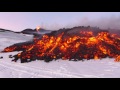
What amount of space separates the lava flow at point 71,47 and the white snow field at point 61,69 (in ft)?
0.44

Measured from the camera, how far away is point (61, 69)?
721cm

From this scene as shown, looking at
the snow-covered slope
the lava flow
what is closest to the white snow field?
the lava flow

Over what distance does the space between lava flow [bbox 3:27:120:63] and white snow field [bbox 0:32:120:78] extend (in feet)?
0.44

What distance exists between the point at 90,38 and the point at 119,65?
3.12ft

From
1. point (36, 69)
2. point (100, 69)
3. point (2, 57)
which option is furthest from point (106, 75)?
point (2, 57)

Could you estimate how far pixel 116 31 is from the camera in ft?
25.4

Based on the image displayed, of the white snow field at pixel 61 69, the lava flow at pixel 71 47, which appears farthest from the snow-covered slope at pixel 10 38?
the white snow field at pixel 61 69

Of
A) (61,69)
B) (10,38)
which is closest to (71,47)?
(61,69)

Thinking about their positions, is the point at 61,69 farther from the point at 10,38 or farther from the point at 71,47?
the point at 10,38

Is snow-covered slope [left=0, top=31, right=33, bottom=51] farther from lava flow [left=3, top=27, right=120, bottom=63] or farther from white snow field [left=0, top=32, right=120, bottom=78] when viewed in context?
white snow field [left=0, top=32, right=120, bottom=78]

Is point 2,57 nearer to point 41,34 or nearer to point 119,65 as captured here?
point 41,34

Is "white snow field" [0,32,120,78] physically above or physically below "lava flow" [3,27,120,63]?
below

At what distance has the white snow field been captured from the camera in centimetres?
710

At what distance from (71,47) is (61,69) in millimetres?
659
